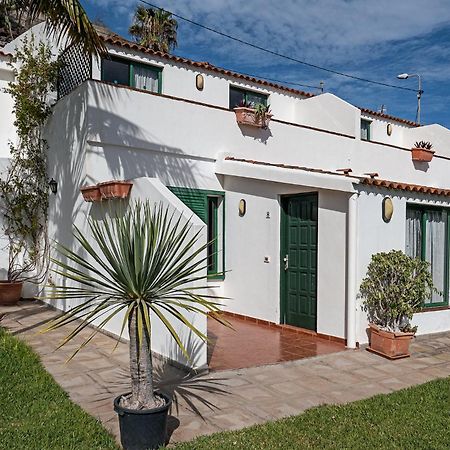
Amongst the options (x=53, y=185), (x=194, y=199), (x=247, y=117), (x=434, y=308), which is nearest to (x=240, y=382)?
(x=194, y=199)

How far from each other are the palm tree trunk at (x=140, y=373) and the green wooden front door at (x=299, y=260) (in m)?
5.50

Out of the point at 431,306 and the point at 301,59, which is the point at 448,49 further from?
the point at 431,306

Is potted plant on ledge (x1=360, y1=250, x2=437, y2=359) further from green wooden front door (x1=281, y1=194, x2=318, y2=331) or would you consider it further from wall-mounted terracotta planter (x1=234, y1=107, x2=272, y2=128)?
wall-mounted terracotta planter (x1=234, y1=107, x2=272, y2=128)

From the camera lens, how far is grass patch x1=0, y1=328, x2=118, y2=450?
188 inches

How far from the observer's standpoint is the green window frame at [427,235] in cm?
1010

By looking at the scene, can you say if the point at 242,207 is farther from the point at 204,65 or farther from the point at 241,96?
the point at 241,96

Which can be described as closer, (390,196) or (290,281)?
(390,196)

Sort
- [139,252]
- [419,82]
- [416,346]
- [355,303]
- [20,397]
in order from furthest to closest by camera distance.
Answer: [419,82] < [416,346] < [355,303] < [20,397] < [139,252]

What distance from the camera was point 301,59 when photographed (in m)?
23.2

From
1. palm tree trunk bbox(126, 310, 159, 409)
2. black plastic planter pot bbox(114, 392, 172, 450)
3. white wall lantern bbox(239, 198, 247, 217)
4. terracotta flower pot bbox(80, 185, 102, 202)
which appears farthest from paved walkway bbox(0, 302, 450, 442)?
white wall lantern bbox(239, 198, 247, 217)

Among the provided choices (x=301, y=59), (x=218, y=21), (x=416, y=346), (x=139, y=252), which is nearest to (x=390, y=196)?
(x=416, y=346)

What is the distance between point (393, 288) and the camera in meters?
8.30

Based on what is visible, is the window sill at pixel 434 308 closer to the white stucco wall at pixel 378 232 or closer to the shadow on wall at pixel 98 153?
the white stucco wall at pixel 378 232

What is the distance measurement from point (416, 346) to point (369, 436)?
4.70 meters
